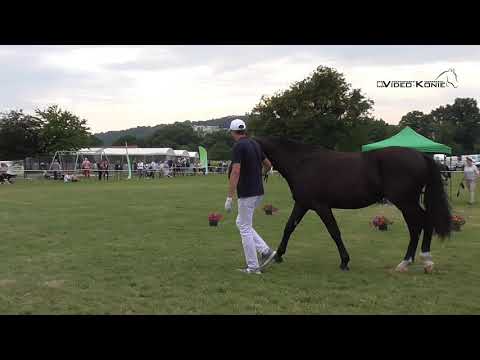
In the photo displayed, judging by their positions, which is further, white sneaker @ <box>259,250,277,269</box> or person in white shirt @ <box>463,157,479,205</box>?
person in white shirt @ <box>463,157,479,205</box>

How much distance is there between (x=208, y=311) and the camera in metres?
4.94

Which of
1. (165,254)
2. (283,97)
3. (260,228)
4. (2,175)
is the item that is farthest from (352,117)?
(165,254)

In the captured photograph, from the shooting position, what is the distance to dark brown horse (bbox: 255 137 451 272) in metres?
6.86

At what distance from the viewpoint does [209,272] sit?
680 cm

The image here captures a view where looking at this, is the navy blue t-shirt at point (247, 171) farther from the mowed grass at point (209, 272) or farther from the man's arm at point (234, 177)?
the mowed grass at point (209, 272)

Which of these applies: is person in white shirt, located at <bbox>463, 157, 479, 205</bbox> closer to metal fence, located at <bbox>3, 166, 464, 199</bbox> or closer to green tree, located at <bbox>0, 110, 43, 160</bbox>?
metal fence, located at <bbox>3, 166, 464, 199</bbox>

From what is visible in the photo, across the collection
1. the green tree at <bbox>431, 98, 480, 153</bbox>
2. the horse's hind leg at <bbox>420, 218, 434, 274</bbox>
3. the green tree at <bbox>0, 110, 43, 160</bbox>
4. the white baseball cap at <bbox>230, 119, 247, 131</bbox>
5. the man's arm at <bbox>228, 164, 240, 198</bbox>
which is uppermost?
the green tree at <bbox>431, 98, 480, 153</bbox>

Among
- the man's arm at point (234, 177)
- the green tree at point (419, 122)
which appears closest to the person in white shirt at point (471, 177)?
the man's arm at point (234, 177)

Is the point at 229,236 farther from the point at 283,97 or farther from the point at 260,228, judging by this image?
the point at 283,97

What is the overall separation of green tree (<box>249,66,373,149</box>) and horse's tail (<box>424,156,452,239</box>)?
47.7 meters

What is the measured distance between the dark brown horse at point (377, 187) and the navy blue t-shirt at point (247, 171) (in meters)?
0.86

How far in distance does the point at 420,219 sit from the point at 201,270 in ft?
11.0

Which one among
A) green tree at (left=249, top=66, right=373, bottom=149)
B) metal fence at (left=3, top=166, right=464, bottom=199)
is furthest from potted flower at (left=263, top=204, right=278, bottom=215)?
green tree at (left=249, top=66, right=373, bottom=149)

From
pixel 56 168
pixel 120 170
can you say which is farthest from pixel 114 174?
pixel 56 168
